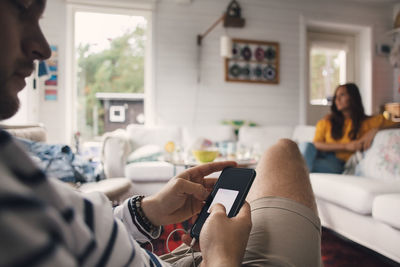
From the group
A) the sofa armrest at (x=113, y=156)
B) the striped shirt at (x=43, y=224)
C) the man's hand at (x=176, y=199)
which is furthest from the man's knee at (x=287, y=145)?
the sofa armrest at (x=113, y=156)

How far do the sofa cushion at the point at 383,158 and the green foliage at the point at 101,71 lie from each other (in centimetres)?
305

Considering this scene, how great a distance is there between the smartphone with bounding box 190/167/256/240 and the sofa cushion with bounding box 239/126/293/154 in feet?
10.0

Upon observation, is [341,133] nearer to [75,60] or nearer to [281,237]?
[281,237]

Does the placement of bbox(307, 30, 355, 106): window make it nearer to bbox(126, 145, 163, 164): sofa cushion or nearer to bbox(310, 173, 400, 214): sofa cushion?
bbox(126, 145, 163, 164): sofa cushion

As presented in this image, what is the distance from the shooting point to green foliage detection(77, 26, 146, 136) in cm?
400

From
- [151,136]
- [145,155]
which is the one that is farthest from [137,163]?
Result: [151,136]

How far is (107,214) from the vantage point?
1.30ft

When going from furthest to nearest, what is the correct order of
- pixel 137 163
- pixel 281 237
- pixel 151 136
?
pixel 151 136, pixel 137 163, pixel 281 237

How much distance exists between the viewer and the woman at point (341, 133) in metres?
2.52

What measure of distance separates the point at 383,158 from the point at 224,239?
2058 mm

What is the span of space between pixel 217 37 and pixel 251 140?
1.60m

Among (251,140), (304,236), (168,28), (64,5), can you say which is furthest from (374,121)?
(64,5)

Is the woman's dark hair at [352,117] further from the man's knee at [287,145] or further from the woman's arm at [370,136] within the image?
the man's knee at [287,145]

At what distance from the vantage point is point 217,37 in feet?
14.2
